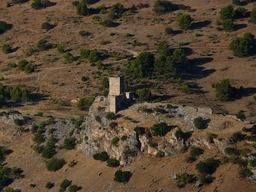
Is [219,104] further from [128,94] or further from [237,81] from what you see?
[128,94]

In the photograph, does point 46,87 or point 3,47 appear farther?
point 3,47

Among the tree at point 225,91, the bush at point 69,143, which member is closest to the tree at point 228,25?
the tree at point 225,91

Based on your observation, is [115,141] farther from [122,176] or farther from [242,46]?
[242,46]

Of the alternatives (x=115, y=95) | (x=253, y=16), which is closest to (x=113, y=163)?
(x=115, y=95)

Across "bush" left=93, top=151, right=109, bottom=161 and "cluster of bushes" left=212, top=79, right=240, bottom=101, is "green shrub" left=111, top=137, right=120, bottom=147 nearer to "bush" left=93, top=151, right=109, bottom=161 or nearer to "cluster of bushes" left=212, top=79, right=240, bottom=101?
"bush" left=93, top=151, right=109, bottom=161

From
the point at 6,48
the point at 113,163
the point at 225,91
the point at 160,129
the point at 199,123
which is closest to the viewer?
the point at 160,129

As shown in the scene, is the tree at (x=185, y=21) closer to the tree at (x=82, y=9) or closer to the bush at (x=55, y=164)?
the tree at (x=82, y=9)

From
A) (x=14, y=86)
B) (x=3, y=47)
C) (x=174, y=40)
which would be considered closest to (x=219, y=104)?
(x=174, y=40)
